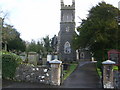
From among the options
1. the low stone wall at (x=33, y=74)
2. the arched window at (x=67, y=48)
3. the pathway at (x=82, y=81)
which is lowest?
the pathway at (x=82, y=81)

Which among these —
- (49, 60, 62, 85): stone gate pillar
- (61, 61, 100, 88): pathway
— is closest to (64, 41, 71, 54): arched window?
(61, 61, 100, 88): pathway

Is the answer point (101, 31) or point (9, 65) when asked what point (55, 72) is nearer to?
point (9, 65)

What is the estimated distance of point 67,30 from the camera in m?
50.8

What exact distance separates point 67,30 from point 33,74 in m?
38.6

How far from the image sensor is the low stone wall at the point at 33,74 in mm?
12586

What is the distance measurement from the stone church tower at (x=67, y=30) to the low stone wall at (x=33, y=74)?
123ft

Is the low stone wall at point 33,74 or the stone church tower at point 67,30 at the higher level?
the stone church tower at point 67,30

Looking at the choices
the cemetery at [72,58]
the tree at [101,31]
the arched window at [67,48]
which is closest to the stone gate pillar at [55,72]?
the cemetery at [72,58]

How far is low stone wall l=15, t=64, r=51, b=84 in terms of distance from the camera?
12.6 metres

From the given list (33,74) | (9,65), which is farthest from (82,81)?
(9,65)

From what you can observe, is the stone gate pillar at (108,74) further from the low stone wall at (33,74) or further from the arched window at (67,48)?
the arched window at (67,48)

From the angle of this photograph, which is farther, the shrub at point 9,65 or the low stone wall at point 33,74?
the shrub at point 9,65

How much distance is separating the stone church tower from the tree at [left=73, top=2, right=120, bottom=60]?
22.2m

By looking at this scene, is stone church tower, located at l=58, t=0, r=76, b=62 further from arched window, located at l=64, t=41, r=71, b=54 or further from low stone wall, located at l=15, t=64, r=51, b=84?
low stone wall, located at l=15, t=64, r=51, b=84
